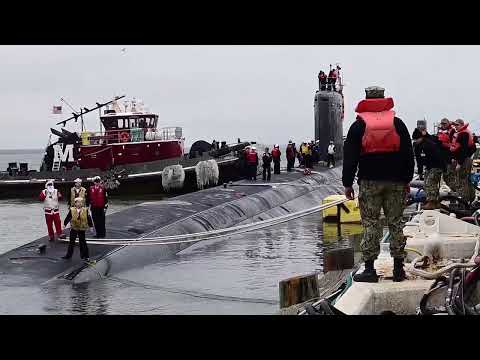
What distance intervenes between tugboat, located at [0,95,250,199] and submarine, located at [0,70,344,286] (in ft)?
34.4

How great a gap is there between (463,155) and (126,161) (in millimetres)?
31874

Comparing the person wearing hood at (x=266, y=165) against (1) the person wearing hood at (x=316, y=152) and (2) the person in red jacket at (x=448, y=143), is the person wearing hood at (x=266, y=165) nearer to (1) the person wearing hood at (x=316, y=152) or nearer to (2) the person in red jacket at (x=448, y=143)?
(1) the person wearing hood at (x=316, y=152)

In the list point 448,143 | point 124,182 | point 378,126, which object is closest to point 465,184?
point 448,143

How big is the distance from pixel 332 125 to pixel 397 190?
29.9m

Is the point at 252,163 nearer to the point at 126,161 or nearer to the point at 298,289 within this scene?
the point at 126,161

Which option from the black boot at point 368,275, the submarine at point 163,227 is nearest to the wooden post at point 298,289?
the black boot at point 368,275

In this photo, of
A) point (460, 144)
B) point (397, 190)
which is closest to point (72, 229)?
point (460, 144)

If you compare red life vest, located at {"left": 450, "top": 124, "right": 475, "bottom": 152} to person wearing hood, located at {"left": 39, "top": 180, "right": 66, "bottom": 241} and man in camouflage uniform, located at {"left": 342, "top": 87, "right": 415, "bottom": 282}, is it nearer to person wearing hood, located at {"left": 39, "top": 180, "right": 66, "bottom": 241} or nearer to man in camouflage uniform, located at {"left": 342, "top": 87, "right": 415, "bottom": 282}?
man in camouflage uniform, located at {"left": 342, "top": 87, "right": 415, "bottom": 282}

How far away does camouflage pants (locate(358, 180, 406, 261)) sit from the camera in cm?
618

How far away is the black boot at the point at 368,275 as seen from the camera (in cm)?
625

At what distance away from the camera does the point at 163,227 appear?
15.8 meters

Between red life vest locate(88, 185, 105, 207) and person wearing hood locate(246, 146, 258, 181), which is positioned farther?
person wearing hood locate(246, 146, 258, 181)

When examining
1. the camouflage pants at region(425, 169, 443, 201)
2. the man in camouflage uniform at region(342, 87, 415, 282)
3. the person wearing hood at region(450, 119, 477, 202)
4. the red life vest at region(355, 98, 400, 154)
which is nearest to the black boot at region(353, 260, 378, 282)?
the man in camouflage uniform at region(342, 87, 415, 282)

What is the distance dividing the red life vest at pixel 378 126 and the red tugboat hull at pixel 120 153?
118ft
